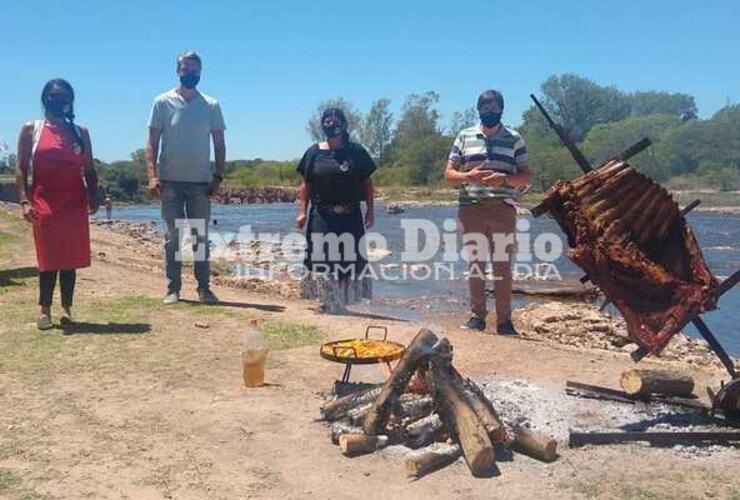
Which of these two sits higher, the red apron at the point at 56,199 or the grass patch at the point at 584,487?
the red apron at the point at 56,199

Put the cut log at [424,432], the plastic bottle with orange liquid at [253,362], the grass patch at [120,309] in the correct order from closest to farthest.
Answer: the cut log at [424,432]
the plastic bottle with orange liquid at [253,362]
the grass patch at [120,309]

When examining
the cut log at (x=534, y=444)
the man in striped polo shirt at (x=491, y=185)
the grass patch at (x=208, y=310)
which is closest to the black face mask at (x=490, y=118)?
the man in striped polo shirt at (x=491, y=185)

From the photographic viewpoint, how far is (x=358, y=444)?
3.86 meters

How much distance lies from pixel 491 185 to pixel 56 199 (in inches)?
156

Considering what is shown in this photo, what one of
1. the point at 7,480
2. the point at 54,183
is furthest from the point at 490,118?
the point at 7,480

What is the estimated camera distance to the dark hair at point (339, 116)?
Result: 7.23 meters

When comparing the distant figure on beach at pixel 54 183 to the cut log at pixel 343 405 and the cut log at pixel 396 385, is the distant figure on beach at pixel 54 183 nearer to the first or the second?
the cut log at pixel 343 405

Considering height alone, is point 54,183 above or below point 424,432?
above

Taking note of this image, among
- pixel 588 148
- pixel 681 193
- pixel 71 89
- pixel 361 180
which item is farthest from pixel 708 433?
pixel 588 148

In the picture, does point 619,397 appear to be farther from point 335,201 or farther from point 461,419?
point 335,201

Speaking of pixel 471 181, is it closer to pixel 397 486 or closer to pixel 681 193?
pixel 397 486

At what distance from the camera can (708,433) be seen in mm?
3953

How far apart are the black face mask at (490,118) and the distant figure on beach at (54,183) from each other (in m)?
3.69

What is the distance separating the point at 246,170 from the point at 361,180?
3705 inches
